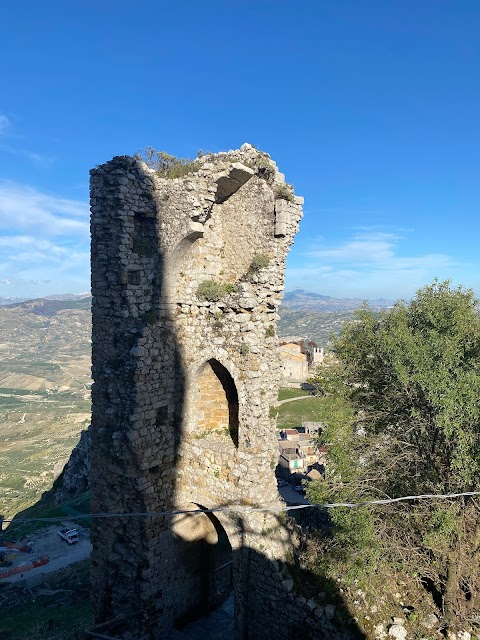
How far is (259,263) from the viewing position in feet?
35.6

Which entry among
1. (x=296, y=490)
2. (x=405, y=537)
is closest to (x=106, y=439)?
(x=405, y=537)

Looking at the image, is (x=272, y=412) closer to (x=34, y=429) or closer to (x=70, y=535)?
(x=70, y=535)

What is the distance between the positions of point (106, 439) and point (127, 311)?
3271 mm

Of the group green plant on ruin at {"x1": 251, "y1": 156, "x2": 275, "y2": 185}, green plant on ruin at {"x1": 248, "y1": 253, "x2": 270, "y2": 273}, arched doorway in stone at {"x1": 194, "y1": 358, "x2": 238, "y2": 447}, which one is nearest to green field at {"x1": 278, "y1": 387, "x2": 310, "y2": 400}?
arched doorway in stone at {"x1": 194, "y1": 358, "x2": 238, "y2": 447}

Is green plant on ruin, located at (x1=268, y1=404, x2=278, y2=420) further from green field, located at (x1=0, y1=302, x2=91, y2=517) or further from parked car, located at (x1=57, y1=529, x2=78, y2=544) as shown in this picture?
green field, located at (x1=0, y1=302, x2=91, y2=517)

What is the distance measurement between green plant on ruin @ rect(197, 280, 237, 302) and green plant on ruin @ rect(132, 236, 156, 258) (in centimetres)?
151

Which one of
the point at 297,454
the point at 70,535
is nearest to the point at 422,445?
the point at 297,454

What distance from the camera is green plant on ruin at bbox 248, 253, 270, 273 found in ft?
35.5

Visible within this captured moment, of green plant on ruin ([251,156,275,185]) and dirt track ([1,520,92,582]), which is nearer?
green plant on ruin ([251,156,275,185])

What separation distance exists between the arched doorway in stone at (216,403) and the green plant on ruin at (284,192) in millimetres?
4578

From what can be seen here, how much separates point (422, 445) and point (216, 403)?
5.22m

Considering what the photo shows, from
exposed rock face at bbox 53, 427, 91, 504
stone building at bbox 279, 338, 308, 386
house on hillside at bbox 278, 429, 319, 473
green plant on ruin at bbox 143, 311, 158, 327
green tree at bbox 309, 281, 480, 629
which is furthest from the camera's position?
stone building at bbox 279, 338, 308, 386

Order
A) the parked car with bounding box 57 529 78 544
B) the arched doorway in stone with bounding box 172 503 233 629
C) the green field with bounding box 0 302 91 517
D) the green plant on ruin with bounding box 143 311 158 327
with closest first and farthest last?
the green plant on ruin with bounding box 143 311 158 327, the arched doorway in stone with bounding box 172 503 233 629, the parked car with bounding box 57 529 78 544, the green field with bounding box 0 302 91 517

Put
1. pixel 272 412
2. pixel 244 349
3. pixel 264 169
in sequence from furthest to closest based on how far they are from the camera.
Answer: pixel 264 169
pixel 272 412
pixel 244 349
